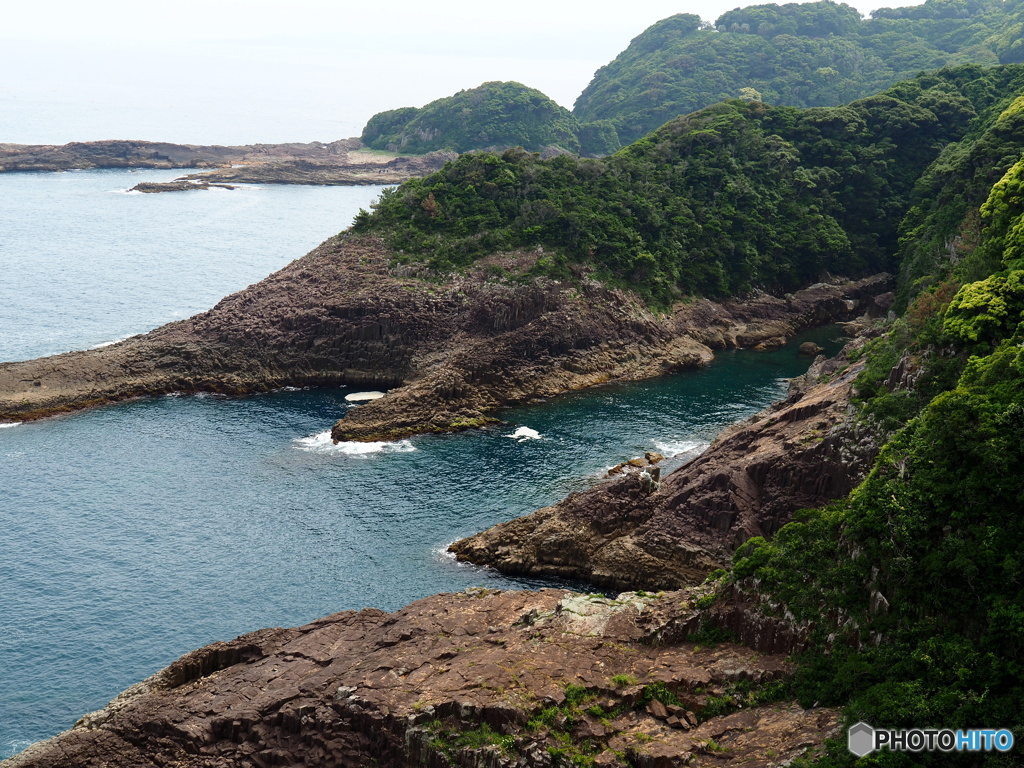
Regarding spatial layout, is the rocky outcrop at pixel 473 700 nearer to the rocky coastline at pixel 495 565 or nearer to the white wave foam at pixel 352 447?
the rocky coastline at pixel 495 565

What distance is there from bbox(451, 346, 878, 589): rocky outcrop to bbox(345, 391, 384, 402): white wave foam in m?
34.3

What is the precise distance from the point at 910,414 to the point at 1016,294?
8.70m

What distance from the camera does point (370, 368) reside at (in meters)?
101

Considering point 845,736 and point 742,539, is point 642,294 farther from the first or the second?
point 845,736

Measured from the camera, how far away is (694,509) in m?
61.7

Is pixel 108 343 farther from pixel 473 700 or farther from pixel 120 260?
pixel 473 700

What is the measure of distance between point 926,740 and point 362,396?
7215 centimetres

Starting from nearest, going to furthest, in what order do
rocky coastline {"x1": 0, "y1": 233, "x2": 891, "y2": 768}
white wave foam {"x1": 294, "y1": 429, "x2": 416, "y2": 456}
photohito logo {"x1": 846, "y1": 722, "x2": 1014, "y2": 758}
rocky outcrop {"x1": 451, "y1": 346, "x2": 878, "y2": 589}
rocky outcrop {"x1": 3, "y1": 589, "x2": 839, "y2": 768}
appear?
1. photohito logo {"x1": 846, "y1": 722, "x2": 1014, "y2": 758}
2. rocky outcrop {"x1": 3, "y1": 589, "x2": 839, "y2": 768}
3. rocky coastline {"x1": 0, "y1": 233, "x2": 891, "y2": 768}
4. rocky outcrop {"x1": 451, "y1": 346, "x2": 878, "y2": 589}
5. white wave foam {"x1": 294, "y1": 429, "x2": 416, "y2": 456}

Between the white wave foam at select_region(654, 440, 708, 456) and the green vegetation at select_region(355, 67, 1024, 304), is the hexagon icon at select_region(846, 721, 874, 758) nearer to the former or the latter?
the white wave foam at select_region(654, 440, 708, 456)

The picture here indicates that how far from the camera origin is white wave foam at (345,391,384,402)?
315 feet

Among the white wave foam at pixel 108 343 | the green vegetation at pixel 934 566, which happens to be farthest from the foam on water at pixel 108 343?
the green vegetation at pixel 934 566

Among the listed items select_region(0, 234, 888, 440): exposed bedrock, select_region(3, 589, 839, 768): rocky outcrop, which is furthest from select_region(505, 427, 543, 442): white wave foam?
select_region(3, 589, 839, 768): rocky outcrop

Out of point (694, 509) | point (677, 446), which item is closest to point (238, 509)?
point (694, 509)

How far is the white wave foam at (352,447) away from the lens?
8212 cm
